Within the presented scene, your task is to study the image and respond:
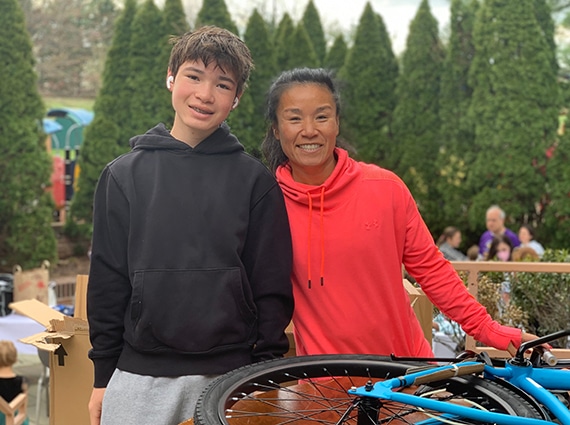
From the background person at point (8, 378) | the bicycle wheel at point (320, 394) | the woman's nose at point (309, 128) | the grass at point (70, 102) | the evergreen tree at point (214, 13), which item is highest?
the evergreen tree at point (214, 13)

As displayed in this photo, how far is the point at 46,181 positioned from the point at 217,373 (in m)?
10.1

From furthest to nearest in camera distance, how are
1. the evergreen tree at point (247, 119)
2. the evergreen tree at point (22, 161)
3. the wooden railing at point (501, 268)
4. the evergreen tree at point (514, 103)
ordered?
the evergreen tree at point (247, 119), the evergreen tree at point (514, 103), the evergreen tree at point (22, 161), the wooden railing at point (501, 268)

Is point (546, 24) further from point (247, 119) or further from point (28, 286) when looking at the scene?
point (28, 286)

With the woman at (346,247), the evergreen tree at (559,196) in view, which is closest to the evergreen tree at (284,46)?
the evergreen tree at (559,196)

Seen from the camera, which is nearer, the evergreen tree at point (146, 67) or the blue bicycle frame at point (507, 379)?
the blue bicycle frame at point (507, 379)

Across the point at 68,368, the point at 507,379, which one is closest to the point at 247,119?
the point at 68,368

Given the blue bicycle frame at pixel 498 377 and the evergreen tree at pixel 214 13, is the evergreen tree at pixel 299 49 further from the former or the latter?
the blue bicycle frame at pixel 498 377

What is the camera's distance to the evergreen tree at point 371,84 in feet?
41.5

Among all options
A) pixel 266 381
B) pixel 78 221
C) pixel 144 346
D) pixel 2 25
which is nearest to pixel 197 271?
pixel 144 346

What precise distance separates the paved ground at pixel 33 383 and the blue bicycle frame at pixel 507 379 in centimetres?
505

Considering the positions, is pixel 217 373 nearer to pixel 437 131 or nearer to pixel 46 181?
pixel 46 181

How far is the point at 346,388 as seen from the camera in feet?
4.99

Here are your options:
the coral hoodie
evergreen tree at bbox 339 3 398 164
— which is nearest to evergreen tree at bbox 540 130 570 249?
evergreen tree at bbox 339 3 398 164

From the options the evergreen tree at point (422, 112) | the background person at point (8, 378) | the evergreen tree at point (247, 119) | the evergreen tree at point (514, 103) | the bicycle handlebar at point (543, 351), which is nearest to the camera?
the bicycle handlebar at point (543, 351)
